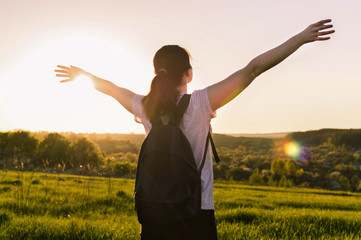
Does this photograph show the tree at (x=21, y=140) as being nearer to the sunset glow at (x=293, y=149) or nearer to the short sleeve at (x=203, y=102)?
the short sleeve at (x=203, y=102)

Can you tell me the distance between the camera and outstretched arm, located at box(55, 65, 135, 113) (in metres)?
2.88

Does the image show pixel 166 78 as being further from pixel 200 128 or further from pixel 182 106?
pixel 200 128

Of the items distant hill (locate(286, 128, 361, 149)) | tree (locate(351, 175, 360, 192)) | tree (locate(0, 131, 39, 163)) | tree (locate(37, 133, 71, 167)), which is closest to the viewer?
tree (locate(37, 133, 71, 167))

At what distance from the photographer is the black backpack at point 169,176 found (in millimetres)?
2125

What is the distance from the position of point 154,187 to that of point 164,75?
871 millimetres

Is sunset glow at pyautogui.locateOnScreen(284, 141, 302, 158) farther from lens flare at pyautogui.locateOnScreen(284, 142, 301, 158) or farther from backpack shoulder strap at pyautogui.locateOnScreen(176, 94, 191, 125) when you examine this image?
backpack shoulder strap at pyautogui.locateOnScreen(176, 94, 191, 125)

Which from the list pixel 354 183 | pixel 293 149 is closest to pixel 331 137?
pixel 293 149

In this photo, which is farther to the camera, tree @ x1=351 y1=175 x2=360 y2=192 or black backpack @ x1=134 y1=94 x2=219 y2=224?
tree @ x1=351 y1=175 x2=360 y2=192

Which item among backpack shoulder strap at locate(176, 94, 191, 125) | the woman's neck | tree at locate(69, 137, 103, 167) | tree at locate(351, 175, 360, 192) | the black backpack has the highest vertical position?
the woman's neck

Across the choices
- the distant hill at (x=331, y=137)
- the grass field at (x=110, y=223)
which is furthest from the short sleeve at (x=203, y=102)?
the distant hill at (x=331, y=137)

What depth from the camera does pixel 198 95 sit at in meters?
2.23

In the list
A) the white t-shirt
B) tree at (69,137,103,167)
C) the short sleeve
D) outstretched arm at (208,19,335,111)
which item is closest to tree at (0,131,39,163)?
tree at (69,137,103,167)

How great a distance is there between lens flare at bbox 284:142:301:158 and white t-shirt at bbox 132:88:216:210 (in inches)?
5983

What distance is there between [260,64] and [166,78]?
724 millimetres
